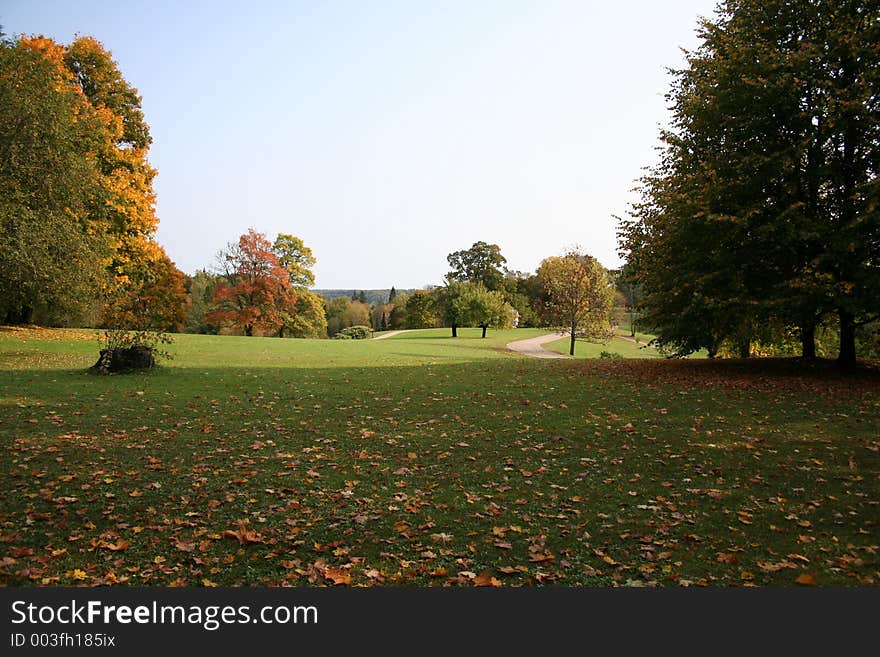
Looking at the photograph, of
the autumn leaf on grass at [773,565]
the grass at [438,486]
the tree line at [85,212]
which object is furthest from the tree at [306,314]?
the autumn leaf on grass at [773,565]

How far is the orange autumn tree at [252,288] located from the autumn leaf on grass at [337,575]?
4146 centimetres

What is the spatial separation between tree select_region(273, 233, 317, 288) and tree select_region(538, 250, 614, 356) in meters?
23.4

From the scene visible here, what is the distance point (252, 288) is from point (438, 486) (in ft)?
132

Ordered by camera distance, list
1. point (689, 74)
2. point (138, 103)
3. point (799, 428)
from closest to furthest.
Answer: point (799, 428) < point (689, 74) < point (138, 103)

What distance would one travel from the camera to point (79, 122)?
60.2ft

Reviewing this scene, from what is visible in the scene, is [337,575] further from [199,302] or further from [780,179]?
[199,302]

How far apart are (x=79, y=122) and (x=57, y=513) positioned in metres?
17.8

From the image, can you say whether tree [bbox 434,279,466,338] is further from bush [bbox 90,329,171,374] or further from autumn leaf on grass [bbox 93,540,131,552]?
autumn leaf on grass [bbox 93,540,131,552]

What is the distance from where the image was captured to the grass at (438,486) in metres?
4.60

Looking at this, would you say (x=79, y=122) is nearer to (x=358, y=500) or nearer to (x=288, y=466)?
(x=288, y=466)

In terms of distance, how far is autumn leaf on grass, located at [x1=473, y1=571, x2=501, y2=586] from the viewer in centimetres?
430

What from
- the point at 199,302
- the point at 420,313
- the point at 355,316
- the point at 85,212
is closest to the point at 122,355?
the point at 85,212

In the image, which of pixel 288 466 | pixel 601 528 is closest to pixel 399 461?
pixel 288 466

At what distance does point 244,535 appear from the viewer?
5.06m
